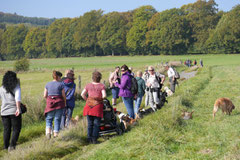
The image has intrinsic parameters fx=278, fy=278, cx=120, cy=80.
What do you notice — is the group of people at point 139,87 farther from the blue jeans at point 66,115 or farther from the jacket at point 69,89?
the blue jeans at point 66,115

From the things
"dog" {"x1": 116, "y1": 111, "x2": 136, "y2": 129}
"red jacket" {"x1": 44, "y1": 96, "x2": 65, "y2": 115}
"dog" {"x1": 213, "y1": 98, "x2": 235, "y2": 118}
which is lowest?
"dog" {"x1": 116, "y1": 111, "x2": 136, "y2": 129}

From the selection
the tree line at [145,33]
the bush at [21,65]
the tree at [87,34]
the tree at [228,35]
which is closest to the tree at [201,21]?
the tree line at [145,33]

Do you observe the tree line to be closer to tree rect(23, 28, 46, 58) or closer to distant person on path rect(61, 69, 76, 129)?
tree rect(23, 28, 46, 58)

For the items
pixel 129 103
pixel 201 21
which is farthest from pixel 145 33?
pixel 129 103

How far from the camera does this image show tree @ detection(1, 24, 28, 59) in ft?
377

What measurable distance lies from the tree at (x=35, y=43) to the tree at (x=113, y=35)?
32.0 m

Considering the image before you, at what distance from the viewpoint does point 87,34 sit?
306 ft

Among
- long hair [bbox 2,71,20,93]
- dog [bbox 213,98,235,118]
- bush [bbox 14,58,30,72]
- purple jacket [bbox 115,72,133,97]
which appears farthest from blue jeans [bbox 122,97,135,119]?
bush [bbox 14,58,30,72]

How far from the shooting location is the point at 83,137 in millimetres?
7168

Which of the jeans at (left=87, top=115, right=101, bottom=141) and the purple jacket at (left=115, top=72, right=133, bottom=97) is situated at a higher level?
the purple jacket at (left=115, top=72, right=133, bottom=97)

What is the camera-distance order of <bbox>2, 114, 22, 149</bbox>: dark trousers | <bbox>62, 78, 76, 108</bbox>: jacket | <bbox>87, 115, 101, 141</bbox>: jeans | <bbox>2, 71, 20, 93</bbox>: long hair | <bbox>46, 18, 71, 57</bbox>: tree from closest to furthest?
<bbox>2, 71, 20, 93</bbox>: long hair → <bbox>2, 114, 22, 149</bbox>: dark trousers → <bbox>87, 115, 101, 141</bbox>: jeans → <bbox>62, 78, 76, 108</bbox>: jacket → <bbox>46, 18, 71, 57</bbox>: tree

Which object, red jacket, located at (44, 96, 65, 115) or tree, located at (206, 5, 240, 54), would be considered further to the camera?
tree, located at (206, 5, 240, 54)

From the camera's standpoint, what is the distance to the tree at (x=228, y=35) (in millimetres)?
67125

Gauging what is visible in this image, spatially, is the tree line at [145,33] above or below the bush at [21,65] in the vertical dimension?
above
